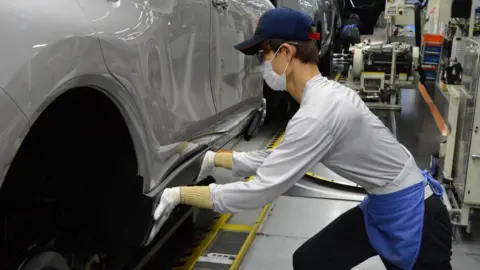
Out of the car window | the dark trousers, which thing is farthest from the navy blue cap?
the car window

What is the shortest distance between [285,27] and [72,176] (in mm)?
1010

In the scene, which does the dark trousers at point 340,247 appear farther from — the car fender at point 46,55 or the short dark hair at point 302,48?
the car fender at point 46,55

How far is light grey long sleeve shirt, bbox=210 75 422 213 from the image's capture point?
6.35 feet

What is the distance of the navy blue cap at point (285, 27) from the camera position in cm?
202

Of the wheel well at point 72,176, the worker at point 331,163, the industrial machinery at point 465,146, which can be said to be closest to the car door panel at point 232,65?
the worker at point 331,163

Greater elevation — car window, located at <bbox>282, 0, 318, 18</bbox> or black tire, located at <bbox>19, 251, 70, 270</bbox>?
car window, located at <bbox>282, 0, 318, 18</bbox>

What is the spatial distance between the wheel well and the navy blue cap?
25.3 inches

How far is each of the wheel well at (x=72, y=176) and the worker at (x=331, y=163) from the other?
23 centimetres

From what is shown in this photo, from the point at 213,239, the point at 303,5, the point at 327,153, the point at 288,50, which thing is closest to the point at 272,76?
the point at 288,50

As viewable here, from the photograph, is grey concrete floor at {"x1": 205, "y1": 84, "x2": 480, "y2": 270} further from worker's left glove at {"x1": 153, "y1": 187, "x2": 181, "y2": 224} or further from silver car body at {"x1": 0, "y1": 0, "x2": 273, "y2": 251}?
worker's left glove at {"x1": 153, "y1": 187, "x2": 181, "y2": 224}

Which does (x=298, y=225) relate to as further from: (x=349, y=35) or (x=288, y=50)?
(x=349, y=35)

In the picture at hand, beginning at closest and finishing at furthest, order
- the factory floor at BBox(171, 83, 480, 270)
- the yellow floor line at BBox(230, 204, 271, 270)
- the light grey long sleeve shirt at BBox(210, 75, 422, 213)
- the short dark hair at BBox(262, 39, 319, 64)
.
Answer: the light grey long sleeve shirt at BBox(210, 75, 422, 213) → the short dark hair at BBox(262, 39, 319, 64) → the yellow floor line at BBox(230, 204, 271, 270) → the factory floor at BBox(171, 83, 480, 270)

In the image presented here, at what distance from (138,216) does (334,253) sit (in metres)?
0.87

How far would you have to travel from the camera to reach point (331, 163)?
212 centimetres
